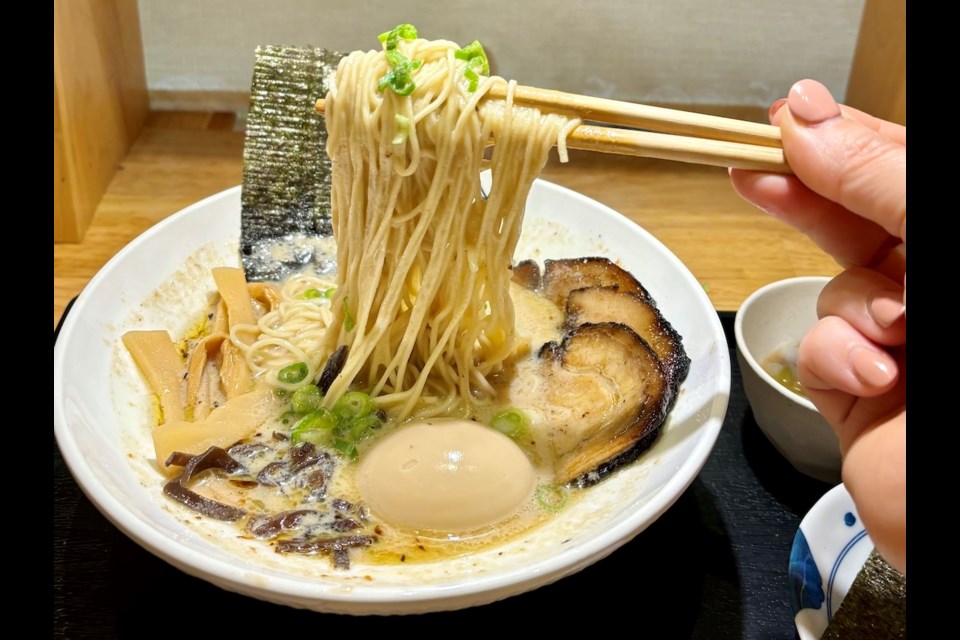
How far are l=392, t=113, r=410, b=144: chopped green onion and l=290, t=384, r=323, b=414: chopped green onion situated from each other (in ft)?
2.33

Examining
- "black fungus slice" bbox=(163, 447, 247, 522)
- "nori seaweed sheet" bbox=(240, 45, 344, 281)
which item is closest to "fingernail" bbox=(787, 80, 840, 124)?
"black fungus slice" bbox=(163, 447, 247, 522)

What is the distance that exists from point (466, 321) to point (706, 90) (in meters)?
2.39

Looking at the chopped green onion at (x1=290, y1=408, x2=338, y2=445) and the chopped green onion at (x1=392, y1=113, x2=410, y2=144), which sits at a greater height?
the chopped green onion at (x1=392, y1=113, x2=410, y2=144)

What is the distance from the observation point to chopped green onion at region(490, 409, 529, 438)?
205 cm

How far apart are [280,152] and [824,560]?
2011 millimetres

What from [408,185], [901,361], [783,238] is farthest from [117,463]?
[783,238]

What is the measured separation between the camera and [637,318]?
2.28 metres

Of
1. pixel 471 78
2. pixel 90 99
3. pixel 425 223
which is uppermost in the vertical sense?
pixel 471 78

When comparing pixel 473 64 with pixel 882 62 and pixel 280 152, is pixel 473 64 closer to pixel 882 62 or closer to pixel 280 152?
pixel 280 152

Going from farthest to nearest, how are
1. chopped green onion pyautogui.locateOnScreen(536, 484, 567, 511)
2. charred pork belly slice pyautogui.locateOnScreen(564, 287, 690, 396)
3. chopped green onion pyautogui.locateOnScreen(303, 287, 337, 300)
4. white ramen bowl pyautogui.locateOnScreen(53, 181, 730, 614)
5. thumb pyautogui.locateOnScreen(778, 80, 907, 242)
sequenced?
chopped green onion pyautogui.locateOnScreen(303, 287, 337, 300)
charred pork belly slice pyautogui.locateOnScreen(564, 287, 690, 396)
chopped green onion pyautogui.locateOnScreen(536, 484, 567, 511)
white ramen bowl pyautogui.locateOnScreen(53, 181, 730, 614)
thumb pyautogui.locateOnScreen(778, 80, 907, 242)

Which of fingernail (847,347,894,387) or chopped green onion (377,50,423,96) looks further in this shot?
chopped green onion (377,50,423,96)

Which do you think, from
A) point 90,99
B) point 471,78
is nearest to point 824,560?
point 471,78

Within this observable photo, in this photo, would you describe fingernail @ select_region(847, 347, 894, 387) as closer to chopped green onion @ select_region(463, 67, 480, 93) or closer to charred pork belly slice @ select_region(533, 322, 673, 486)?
charred pork belly slice @ select_region(533, 322, 673, 486)

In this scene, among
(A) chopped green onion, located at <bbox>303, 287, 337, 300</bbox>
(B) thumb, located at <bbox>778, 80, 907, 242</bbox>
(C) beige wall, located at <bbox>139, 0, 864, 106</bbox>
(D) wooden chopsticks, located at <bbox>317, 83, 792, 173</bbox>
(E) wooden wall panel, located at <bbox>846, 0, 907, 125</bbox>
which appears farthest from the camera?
(C) beige wall, located at <bbox>139, 0, 864, 106</bbox>
